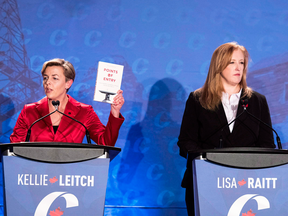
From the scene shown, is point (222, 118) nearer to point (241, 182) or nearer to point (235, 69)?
point (235, 69)

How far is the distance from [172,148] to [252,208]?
1447 mm

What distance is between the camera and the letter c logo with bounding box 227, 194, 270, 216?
4.17 feet

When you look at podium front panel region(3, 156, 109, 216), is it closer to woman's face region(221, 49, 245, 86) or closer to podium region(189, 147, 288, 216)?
podium region(189, 147, 288, 216)

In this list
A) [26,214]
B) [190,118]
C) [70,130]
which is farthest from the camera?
[70,130]

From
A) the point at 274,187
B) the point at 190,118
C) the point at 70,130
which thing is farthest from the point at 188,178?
the point at 70,130

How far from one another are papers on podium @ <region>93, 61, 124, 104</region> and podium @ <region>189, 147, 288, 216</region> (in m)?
0.70

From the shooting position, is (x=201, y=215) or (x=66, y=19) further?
(x=66, y=19)

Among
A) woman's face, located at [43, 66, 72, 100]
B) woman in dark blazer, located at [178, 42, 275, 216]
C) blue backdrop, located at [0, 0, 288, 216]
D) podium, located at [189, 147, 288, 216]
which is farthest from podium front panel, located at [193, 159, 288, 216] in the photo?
blue backdrop, located at [0, 0, 288, 216]

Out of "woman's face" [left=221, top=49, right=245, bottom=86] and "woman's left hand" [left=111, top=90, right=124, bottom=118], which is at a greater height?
"woman's face" [left=221, top=49, right=245, bottom=86]

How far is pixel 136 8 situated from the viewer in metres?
2.77

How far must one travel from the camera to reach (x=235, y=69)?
190 centimetres

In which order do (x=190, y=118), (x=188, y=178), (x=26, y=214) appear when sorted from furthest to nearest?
1. (x=190, y=118)
2. (x=188, y=178)
3. (x=26, y=214)

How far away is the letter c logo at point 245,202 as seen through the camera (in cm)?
127

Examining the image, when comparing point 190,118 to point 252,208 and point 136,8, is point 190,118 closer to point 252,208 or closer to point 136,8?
point 252,208
